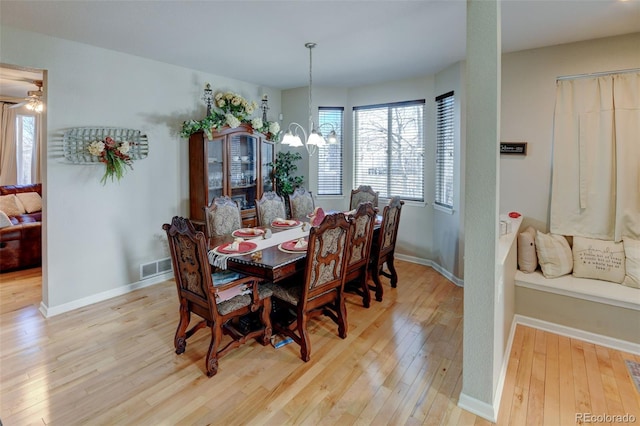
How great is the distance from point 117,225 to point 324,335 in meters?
2.69

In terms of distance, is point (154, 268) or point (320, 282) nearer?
point (320, 282)

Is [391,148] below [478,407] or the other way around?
the other way around

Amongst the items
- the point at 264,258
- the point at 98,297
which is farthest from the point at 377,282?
the point at 98,297

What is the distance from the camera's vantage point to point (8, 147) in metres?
6.72

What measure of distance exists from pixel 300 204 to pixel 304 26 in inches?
86.6

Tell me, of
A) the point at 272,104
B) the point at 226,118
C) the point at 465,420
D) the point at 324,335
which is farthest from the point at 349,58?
the point at 465,420

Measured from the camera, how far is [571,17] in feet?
9.33

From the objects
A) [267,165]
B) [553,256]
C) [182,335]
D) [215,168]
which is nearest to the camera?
[182,335]

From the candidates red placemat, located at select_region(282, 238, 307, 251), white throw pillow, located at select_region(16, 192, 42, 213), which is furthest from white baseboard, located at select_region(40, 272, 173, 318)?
white throw pillow, located at select_region(16, 192, 42, 213)

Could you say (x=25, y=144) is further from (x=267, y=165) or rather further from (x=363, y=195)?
(x=363, y=195)

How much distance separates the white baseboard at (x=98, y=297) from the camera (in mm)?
3449

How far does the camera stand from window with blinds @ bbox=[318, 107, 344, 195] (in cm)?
555

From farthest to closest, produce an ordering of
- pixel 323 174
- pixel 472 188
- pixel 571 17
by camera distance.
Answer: pixel 323 174 → pixel 571 17 → pixel 472 188

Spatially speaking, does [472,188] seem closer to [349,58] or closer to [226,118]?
[349,58]
